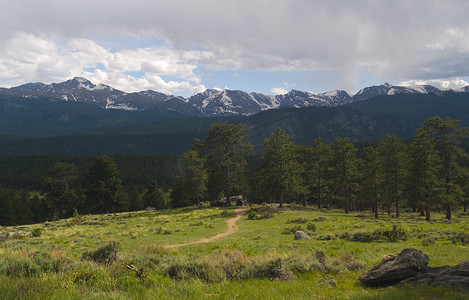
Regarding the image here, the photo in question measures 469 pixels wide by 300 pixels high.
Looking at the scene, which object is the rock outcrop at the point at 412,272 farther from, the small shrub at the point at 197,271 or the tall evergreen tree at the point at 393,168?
the tall evergreen tree at the point at 393,168

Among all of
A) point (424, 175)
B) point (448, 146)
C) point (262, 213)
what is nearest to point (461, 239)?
point (424, 175)

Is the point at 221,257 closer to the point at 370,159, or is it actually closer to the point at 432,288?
the point at 432,288

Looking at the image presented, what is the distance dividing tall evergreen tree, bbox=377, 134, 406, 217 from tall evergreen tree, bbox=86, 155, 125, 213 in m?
59.7

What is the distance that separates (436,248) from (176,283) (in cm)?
1765

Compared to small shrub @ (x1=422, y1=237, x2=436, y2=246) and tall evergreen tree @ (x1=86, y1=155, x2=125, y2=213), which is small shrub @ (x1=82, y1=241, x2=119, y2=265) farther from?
tall evergreen tree @ (x1=86, y1=155, x2=125, y2=213)

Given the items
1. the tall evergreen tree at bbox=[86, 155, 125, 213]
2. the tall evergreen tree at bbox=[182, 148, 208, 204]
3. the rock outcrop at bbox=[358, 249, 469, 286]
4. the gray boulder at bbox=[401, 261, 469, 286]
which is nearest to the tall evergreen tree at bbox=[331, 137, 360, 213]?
the tall evergreen tree at bbox=[182, 148, 208, 204]

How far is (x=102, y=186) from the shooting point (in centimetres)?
6806

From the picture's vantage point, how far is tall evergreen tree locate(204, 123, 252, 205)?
5714 cm

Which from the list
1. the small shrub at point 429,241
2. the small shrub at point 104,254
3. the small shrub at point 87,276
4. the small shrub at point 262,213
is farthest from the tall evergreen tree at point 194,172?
the small shrub at point 87,276

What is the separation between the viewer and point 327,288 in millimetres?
10734

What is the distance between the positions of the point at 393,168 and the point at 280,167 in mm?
19874

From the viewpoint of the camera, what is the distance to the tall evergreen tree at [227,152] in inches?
2250

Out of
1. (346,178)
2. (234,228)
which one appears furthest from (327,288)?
(346,178)

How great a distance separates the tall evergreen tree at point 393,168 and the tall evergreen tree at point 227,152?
2519 centimetres
